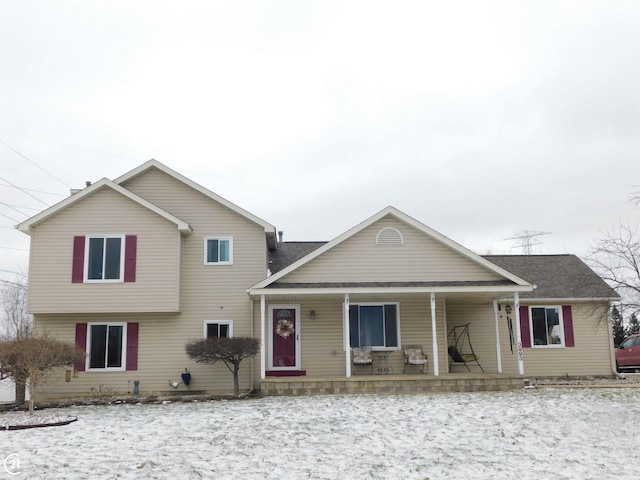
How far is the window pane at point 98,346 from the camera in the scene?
54.7 feet

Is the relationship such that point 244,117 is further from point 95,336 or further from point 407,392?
point 407,392

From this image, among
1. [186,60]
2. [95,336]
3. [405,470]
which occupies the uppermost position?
[186,60]

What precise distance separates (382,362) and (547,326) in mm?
6307

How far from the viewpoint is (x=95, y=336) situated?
1678cm

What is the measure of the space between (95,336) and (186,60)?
27.0 feet

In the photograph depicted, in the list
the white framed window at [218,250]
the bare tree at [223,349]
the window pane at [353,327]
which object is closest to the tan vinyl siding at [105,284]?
the white framed window at [218,250]

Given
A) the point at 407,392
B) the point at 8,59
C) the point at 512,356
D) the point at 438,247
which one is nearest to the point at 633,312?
the point at 512,356

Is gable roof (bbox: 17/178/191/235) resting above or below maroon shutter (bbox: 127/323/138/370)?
above

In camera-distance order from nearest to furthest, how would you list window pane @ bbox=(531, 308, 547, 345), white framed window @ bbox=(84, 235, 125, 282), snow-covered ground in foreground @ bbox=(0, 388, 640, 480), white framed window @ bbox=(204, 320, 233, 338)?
1. snow-covered ground in foreground @ bbox=(0, 388, 640, 480)
2. white framed window @ bbox=(84, 235, 125, 282)
3. white framed window @ bbox=(204, 320, 233, 338)
4. window pane @ bbox=(531, 308, 547, 345)

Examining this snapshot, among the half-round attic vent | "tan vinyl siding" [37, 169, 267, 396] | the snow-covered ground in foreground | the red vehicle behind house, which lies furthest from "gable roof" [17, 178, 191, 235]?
the red vehicle behind house

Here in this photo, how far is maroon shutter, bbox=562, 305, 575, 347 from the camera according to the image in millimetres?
19375

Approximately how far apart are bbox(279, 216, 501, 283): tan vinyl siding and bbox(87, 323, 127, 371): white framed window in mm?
5524

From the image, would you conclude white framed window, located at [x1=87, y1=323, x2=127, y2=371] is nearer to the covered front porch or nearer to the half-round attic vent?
the covered front porch

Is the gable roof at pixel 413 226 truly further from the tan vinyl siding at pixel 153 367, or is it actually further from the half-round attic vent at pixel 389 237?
the tan vinyl siding at pixel 153 367
